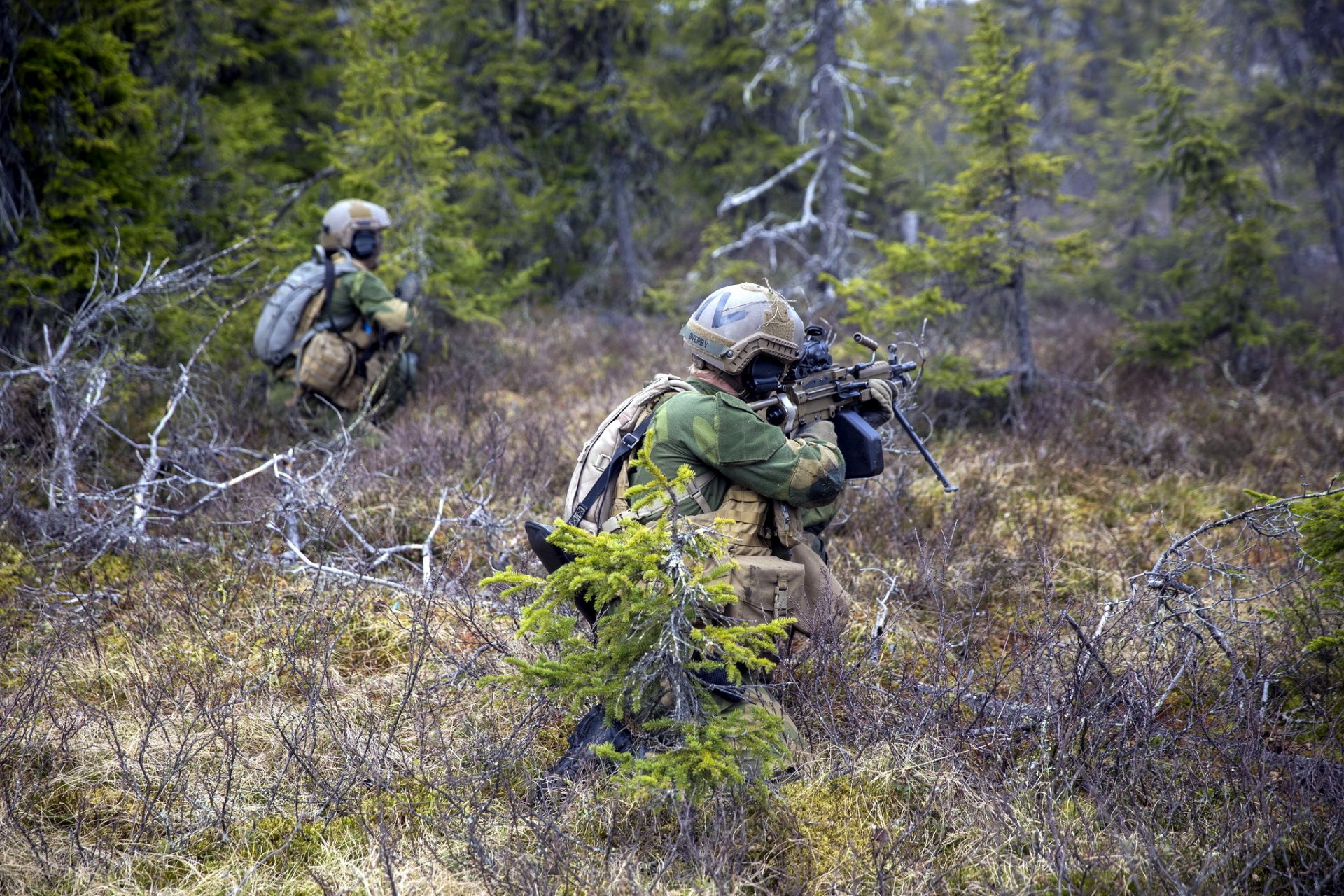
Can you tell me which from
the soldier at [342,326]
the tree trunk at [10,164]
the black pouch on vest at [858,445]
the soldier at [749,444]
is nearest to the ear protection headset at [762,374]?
the soldier at [749,444]

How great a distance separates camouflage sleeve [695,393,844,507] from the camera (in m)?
3.48

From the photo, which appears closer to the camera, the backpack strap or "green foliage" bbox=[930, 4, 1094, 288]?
the backpack strap

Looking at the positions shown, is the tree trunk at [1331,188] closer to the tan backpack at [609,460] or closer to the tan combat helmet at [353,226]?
the tan combat helmet at [353,226]

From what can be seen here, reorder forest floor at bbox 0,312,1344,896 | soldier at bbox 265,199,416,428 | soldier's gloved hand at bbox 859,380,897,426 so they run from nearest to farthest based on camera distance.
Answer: forest floor at bbox 0,312,1344,896 → soldier's gloved hand at bbox 859,380,897,426 → soldier at bbox 265,199,416,428

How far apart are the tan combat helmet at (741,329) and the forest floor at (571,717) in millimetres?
1324

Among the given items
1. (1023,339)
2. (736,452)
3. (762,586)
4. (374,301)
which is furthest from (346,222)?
(1023,339)

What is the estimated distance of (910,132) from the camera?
1628 centimetres

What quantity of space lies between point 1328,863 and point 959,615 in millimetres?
2009

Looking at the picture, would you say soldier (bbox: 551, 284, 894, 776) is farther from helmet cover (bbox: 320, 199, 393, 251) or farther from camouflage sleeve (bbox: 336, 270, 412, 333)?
helmet cover (bbox: 320, 199, 393, 251)

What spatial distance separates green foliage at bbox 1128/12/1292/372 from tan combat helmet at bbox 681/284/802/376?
7110mm

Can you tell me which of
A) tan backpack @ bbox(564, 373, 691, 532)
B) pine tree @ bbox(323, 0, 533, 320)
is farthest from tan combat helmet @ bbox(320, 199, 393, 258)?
tan backpack @ bbox(564, 373, 691, 532)

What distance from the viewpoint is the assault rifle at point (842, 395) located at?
394cm

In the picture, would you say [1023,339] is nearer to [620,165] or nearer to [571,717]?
[571,717]

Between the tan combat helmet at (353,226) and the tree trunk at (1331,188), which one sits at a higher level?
the tan combat helmet at (353,226)
